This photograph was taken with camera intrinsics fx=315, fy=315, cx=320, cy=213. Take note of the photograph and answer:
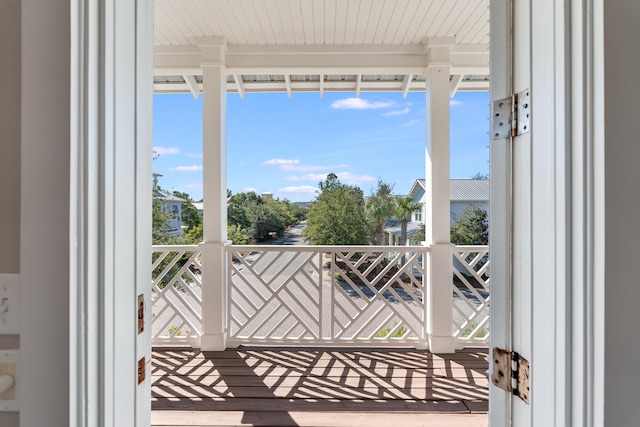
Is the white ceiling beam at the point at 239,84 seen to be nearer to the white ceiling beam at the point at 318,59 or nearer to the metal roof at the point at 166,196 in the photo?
the white ceiling beam at the point at 318,59

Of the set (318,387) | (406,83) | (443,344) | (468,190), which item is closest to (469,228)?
(468,190)

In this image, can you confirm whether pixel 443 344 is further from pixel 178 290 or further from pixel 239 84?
pixel 239 84

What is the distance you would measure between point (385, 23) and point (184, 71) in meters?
1.74

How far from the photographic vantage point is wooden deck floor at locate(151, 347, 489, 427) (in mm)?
1843

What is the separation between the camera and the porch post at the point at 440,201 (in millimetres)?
2631

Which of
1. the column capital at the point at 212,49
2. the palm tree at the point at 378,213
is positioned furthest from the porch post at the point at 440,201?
the column capital at the point at 212,49

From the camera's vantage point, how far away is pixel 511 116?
643 millimetres

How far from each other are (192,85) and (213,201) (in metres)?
1.31

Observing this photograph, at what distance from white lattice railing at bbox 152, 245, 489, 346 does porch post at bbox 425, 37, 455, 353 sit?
5.6 inches

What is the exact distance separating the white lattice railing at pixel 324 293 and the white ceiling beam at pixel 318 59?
156cm

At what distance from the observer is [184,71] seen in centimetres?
277
